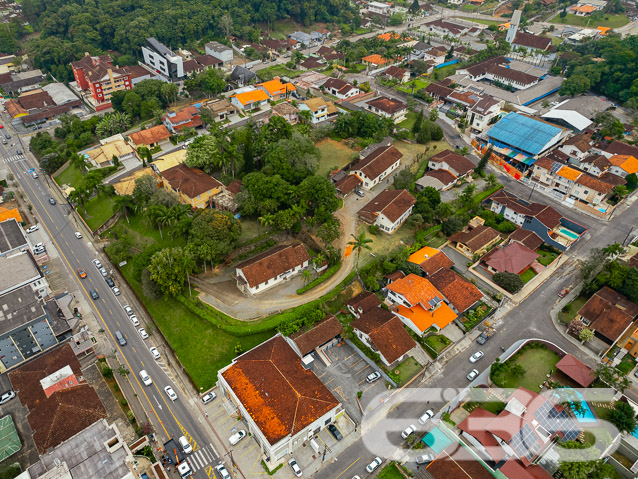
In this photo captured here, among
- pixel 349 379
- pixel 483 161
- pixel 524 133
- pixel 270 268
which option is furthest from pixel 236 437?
pixel 524 133

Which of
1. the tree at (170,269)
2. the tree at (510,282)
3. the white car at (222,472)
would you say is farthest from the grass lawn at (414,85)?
the white car at (222,472)

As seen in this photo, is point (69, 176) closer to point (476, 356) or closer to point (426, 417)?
point (426, 417)

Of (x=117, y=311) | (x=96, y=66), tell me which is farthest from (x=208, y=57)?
(x=117, y=311)

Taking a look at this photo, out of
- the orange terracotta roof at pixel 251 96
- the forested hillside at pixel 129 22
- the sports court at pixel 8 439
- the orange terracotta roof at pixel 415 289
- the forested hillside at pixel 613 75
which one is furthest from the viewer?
the forested hillside at pixel 129 22

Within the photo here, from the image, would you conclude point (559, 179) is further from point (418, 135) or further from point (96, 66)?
point (96, 66)

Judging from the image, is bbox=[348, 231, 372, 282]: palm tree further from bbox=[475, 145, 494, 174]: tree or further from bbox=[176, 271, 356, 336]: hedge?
bbox=[475, 145, 494, 174]: tree

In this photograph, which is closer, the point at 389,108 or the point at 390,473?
the point at 390,473

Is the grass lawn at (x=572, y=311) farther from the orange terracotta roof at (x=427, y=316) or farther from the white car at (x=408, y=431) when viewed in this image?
the white car at (x=408, y=431)
